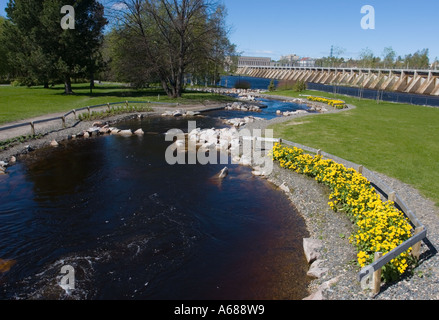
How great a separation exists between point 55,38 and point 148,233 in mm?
37816

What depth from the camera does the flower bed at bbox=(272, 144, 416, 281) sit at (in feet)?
25.4

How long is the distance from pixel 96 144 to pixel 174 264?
15713 mm

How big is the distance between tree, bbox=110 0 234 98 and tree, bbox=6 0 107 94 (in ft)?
13.3

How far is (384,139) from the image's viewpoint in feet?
68.1

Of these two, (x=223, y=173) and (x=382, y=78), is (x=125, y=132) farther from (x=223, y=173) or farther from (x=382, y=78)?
(x=382, y=78)

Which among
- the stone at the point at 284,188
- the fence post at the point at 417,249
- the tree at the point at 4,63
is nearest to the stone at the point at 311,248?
the fence post at the point at 417,249

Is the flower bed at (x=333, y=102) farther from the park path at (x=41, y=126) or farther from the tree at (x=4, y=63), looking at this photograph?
the tree at (x=4, y=63)

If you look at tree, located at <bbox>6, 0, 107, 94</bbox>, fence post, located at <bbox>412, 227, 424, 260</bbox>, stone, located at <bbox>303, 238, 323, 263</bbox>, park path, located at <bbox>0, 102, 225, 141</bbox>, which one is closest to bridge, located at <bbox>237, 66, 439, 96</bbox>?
tree, located at <bbox>6, 0, 107, 94</bbox>

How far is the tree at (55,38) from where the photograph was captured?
37.4 meters

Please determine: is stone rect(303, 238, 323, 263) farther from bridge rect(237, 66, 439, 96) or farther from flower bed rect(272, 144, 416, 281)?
bridge rect(237, 66, 439, 96)

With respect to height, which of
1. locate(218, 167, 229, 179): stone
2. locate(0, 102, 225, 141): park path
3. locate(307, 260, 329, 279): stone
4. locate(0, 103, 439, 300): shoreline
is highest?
locate(0, 102, 225, 141): park path

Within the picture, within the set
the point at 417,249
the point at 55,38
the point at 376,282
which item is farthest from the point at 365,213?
the point at 55,38
